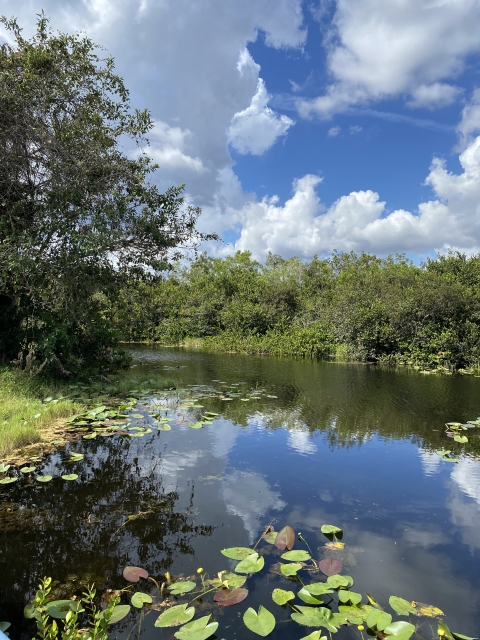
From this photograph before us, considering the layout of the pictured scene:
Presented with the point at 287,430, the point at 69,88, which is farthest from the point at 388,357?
the point at 69,88

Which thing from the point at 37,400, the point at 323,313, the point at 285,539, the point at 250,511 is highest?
the point at 323,313

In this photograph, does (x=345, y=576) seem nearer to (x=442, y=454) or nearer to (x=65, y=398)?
(x=442, y=454)

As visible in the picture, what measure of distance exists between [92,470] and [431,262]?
28174 mm

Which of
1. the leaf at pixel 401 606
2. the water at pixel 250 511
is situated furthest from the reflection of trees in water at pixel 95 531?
the leaf at pixel 401 606

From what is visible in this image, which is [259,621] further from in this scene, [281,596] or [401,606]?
[401,606]

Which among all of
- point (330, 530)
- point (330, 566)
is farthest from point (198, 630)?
point (330, 530)

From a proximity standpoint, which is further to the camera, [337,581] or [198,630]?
[337,581]

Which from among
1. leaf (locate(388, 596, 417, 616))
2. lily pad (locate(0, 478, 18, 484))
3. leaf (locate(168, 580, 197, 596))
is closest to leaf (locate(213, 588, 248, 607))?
leaf (locate(168, 580, 197, 596))

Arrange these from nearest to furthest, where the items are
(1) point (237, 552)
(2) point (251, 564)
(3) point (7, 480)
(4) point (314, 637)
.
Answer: (4) point (314, 637) < (2) point (251, 564) < (1) point (237, 552) < (3) point (7, 480)

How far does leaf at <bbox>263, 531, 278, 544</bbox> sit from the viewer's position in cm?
403

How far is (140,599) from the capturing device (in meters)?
3.01

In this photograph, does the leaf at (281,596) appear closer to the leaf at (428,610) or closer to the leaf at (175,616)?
the leaf at (175,616)

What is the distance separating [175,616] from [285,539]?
1.40m

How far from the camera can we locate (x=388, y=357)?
23469mm
